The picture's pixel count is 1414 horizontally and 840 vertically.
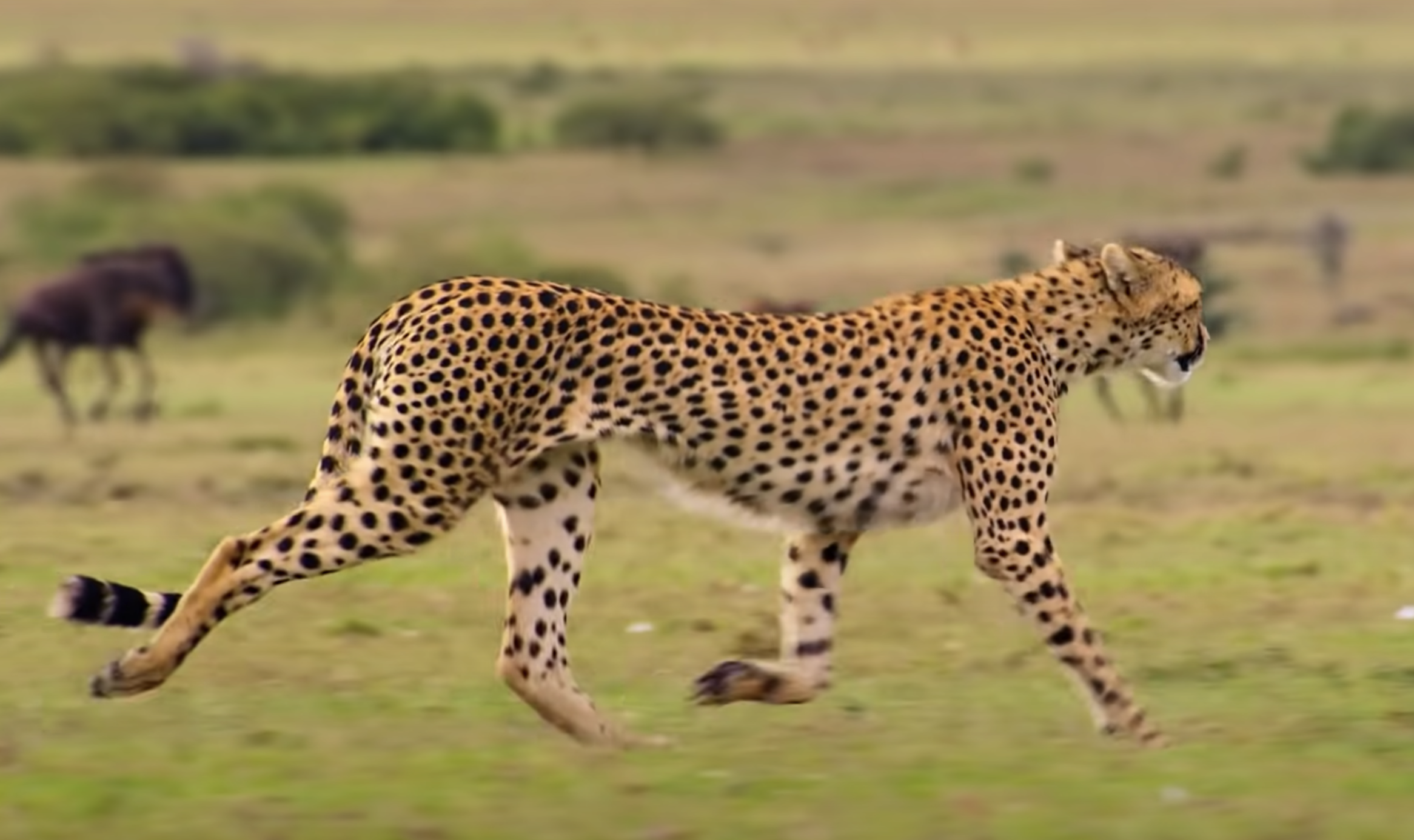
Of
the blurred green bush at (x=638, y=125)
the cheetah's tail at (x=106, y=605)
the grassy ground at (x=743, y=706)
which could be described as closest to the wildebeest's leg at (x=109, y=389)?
the grassy ground at (x=743, y=706)

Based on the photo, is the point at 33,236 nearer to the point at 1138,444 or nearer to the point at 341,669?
the point at 1138,444

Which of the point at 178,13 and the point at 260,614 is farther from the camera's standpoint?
the point at 178,13

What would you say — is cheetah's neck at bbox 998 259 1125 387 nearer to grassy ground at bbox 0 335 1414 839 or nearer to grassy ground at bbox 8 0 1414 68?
grassy ground at bbox 0 335 1414 839

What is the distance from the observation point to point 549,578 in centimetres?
799

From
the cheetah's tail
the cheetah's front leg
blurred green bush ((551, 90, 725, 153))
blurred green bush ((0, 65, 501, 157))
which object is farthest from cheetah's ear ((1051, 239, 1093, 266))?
blurred green bush ((0, 65, 501, 157))

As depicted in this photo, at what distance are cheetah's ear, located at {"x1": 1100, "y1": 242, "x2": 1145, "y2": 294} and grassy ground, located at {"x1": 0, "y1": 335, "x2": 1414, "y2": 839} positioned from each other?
1035 millimetres

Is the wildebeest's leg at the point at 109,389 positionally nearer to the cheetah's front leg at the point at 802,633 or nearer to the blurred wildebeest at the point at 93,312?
the blurred wildebeest at the point at 93,312

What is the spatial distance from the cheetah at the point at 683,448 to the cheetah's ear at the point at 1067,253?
0.11m

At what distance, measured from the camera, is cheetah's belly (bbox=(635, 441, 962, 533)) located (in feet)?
25.8

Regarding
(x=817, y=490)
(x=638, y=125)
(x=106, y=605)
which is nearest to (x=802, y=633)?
(x=817, y=490)

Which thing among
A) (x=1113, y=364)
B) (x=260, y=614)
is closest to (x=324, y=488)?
(x=1113, y=364)

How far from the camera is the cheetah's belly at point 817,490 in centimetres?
787

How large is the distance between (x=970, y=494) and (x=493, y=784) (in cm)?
147

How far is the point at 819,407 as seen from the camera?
312 inches
